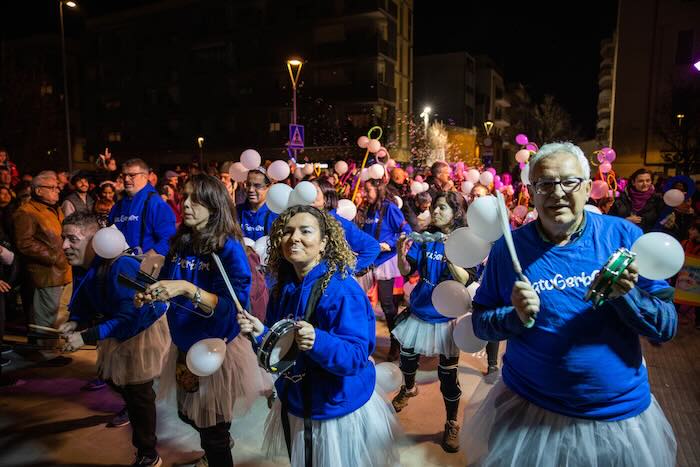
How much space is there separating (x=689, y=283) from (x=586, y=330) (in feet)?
20.2

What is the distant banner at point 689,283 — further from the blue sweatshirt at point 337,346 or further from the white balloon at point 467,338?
the blue sweatshirt at point 337,346

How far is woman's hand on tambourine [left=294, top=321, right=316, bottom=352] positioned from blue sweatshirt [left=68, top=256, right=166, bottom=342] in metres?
1.50

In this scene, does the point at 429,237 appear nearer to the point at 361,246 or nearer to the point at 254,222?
the point at 361,246

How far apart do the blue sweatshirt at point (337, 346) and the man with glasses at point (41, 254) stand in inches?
177

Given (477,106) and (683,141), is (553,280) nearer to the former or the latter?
(683,141)

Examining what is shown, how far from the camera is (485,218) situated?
242 centimetres

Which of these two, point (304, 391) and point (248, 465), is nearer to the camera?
point (304, 391)

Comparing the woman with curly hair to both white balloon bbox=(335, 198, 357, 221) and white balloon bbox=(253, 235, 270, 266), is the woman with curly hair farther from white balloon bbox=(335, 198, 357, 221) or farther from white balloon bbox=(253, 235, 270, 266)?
white balloon bbox=(335, 198, 357, 221)

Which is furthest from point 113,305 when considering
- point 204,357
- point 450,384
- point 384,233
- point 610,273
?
point 384,233

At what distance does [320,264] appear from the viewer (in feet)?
7.63

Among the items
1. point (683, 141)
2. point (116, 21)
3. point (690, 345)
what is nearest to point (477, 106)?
point (683, 141)

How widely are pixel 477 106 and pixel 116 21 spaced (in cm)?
3393

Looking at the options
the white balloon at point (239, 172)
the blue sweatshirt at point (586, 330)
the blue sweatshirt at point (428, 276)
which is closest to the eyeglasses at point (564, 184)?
the blue sweatshirt at point (586, 330)

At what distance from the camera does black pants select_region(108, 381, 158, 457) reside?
3248 millimetres
